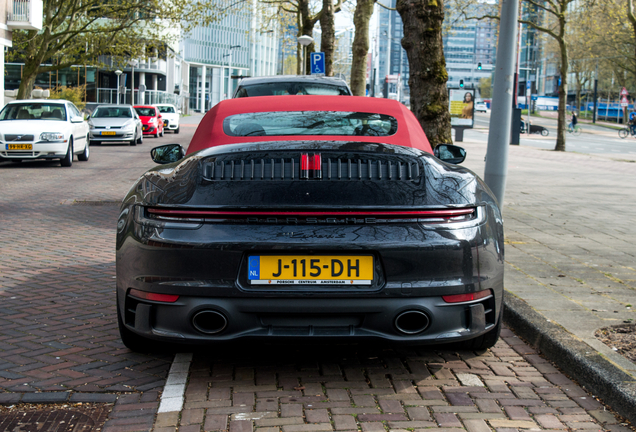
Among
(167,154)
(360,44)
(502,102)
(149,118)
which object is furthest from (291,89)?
(149,118)

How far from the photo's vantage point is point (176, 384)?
11.5ft

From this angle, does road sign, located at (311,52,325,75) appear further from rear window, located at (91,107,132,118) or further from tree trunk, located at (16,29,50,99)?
tree trunk, located at (16,29,50,99)

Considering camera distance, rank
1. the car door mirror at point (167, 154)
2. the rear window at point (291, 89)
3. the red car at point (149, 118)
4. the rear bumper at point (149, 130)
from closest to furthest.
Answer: the car door mirror at point (167, 154), the rear window at point (291, 89), the red car at point (149, 118), the rear bumper at point (149, 130)

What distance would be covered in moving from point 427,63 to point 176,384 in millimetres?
6451

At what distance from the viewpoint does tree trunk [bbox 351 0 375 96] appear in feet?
69.2

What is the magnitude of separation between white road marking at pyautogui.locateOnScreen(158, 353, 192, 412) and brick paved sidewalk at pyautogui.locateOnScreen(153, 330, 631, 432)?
0.14ft

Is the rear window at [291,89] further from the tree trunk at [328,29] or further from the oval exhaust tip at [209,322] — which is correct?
the tree trunk at [328,29]

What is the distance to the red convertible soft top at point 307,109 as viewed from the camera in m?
4.00

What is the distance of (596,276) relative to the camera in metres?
6.02

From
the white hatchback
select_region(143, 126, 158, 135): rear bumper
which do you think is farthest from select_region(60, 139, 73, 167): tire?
the white hatchback

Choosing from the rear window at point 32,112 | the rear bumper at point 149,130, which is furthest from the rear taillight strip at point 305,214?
the rear bumper at point 149,130

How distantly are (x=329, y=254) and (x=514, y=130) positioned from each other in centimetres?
2674

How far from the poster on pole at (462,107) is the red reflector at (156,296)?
26.6 meters

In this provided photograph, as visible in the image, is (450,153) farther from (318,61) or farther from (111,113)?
(111,113)
